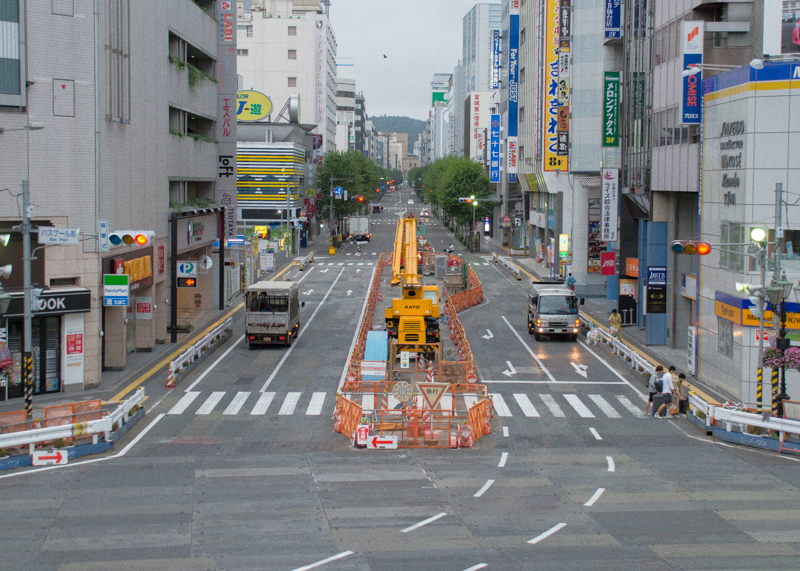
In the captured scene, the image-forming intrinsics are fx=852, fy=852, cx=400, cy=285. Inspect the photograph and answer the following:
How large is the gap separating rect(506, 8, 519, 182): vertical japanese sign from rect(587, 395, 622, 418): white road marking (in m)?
63.7

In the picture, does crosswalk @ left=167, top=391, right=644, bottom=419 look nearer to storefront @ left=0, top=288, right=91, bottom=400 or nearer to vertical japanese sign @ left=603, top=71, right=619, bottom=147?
storefront @ left=0, top=288, right=91, bottom=400

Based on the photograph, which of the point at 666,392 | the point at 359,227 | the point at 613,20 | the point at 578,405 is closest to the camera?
the point at 666,392

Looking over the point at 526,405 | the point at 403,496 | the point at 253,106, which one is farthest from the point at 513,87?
the point at 403,496

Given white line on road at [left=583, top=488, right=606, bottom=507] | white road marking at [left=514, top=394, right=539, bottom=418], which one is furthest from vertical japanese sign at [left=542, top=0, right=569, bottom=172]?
white line on road at [left=583, top=488, right=606, bottom=507]

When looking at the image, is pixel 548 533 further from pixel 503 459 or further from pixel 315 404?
pixel 315 404

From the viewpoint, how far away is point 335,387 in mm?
32156

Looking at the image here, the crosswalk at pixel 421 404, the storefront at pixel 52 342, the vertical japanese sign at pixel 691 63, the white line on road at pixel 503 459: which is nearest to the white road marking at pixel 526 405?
the crosswalk at pixel 421 404

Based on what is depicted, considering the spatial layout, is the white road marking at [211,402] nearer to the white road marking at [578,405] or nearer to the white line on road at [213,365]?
the white line on road at [213,365]

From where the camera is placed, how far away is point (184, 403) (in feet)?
96.4

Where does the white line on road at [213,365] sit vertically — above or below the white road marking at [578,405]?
above

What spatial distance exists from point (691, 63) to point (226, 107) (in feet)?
95.2

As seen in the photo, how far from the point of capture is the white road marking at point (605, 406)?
28.3m

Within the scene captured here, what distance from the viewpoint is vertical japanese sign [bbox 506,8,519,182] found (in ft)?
294

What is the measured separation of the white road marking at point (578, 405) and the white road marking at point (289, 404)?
9605 mm
